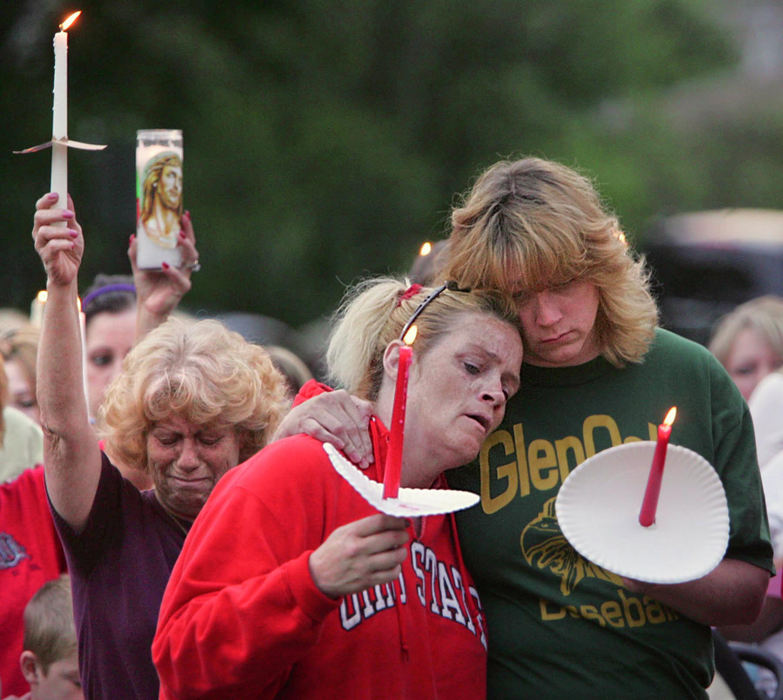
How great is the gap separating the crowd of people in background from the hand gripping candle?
1.04 ft

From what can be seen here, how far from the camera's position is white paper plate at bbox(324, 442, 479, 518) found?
182cm

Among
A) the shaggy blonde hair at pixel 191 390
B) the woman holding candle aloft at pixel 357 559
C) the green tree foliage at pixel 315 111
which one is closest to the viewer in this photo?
the woman holding candle aloft at pixel 357 559

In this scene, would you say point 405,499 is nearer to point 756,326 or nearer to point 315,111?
point 756,326

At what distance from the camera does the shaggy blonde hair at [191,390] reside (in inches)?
114

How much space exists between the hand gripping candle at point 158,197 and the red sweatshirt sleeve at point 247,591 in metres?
1.11

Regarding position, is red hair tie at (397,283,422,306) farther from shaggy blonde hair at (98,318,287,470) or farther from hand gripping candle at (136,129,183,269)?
hand gripping candle at (136,129,183,269)

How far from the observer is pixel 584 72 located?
14680 millimetres

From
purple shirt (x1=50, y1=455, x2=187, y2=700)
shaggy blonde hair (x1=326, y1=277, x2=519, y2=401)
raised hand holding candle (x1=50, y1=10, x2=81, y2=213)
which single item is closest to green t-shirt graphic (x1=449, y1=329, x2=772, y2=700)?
shaggy blonde hair (x1=326, y1=277, x2=519, y2=401)

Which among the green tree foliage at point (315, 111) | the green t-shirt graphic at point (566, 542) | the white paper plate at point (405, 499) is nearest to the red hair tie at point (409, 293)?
the green t-shirt graphic at point (566, 542)

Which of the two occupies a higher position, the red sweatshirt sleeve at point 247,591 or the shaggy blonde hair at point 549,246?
the shaggy blonde hair at point 549,246

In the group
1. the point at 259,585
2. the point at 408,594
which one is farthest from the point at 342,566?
the point at 408,594

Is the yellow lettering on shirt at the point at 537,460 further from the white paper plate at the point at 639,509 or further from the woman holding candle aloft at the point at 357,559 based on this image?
the white paper plate at the point at 639,509

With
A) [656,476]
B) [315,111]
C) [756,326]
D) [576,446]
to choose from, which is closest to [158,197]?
[576,446]

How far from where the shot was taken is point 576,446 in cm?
269
